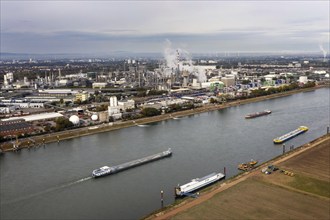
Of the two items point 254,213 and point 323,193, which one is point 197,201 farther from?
point 323,193

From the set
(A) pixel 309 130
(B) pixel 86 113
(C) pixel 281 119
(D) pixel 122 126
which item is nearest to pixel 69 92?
(B) pixel 86 113

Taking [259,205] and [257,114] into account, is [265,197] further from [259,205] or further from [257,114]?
[257,114]

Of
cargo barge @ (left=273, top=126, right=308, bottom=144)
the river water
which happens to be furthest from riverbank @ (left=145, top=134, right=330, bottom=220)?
cargo barge @ (left=273, top=126, right=308, bottom=144)

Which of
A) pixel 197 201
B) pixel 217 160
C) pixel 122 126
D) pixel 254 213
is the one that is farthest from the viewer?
pixel 122 126

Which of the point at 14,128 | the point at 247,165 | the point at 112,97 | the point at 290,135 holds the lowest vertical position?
the point at 247,165

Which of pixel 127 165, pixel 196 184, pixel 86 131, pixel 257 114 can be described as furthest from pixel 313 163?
Result: pixel 86 131

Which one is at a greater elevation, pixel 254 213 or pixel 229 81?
pixel 229 81

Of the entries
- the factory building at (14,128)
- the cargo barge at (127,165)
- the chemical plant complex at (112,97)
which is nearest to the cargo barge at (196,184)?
the cargo barge at (127,165)
